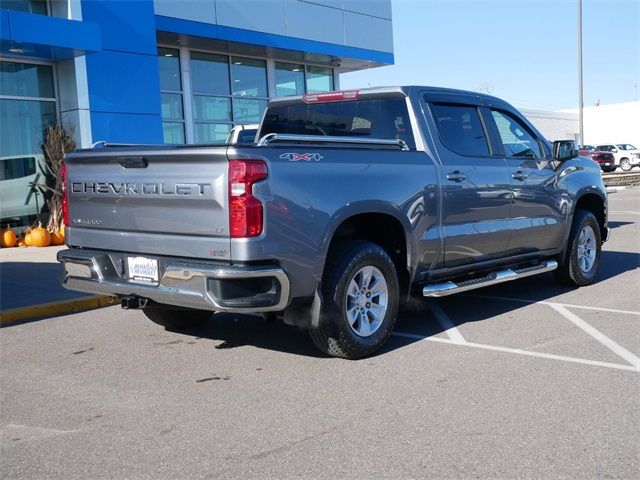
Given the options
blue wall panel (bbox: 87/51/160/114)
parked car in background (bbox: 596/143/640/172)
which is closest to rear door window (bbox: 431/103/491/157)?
blue wall panel (bbox: 87/51/160/114)

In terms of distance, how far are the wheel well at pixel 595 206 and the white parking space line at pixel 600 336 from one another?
5.72 feet

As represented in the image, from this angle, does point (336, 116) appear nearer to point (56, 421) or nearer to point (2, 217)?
point (56, 421)

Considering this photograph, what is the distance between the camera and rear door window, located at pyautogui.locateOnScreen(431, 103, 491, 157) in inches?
266

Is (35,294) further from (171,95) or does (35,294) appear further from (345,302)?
(171,95)

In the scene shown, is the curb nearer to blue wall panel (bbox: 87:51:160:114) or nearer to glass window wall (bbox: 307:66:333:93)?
blue wall panel (bbox: 87:51:160:114)

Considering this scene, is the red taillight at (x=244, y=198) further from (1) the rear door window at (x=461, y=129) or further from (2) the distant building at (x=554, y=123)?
(2) the distant building at (x=554, y=123)

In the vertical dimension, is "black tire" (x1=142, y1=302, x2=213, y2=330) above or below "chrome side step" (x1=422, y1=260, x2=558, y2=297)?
below

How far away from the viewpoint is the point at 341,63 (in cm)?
2112

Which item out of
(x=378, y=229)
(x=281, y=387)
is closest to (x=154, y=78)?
(x=378, y=229)

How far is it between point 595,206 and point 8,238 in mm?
9998

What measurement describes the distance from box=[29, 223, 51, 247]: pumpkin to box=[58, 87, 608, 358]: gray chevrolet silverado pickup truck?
7.37 meters

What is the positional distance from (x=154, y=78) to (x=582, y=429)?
12879 millimetres

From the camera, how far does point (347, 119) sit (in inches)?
269

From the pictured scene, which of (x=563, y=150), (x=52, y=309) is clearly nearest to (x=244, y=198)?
(x=52, y=309)
